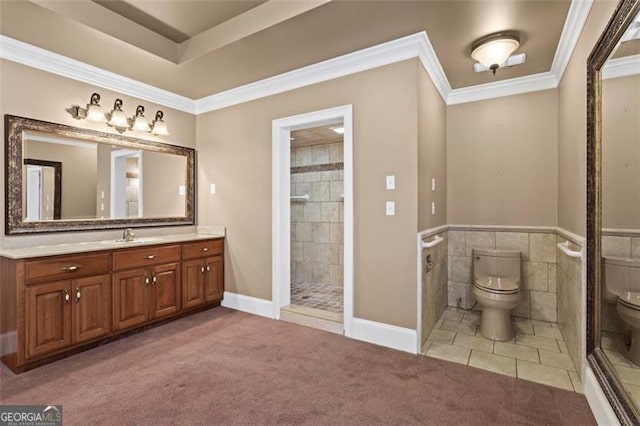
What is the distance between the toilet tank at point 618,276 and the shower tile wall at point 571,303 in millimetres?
401

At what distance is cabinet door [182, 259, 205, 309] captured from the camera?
10.5 feet

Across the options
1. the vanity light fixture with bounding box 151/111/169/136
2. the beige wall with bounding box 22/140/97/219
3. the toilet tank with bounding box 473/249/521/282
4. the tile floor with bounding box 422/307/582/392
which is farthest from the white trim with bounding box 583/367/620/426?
the vanity light fixture with bounding box 151/111/169/136

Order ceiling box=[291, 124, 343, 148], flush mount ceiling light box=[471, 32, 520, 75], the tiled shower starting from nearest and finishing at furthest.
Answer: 1. flush mount ceiling light box=[471, 32, 520, 75]
2. ceiling box=[291, 124, 343, 148]
3. the tiled shower

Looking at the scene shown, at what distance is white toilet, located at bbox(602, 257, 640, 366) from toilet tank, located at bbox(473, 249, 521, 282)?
147cm

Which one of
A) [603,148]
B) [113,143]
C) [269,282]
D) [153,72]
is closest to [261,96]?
[153,72]

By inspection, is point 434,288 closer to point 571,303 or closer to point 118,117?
point 571,303

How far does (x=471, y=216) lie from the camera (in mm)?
3455

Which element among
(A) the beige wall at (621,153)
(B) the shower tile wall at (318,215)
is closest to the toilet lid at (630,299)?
(A) the beige wall at (621,153)

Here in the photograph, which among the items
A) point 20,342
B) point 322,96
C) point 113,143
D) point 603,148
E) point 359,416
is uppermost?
point 322,96

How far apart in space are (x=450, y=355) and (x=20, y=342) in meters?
3.09

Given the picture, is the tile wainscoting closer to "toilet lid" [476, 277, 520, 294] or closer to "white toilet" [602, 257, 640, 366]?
"toilet lid" [476, 277, 520, 294]

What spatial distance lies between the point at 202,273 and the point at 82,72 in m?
2.20

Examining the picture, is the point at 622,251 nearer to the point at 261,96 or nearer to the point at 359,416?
the point at 359,416

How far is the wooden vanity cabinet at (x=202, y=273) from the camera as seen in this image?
127 inches
